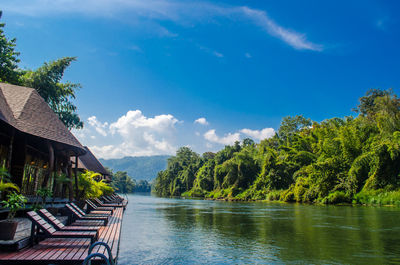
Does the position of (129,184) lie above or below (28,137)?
below

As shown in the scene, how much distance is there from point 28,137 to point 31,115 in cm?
131

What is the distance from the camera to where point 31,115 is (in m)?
10.8

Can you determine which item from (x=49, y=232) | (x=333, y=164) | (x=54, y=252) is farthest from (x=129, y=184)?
(x=54, y=252)

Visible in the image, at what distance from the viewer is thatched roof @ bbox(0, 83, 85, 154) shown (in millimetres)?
9719

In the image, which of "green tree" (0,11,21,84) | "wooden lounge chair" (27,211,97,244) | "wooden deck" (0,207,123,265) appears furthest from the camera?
"green tree" (0,11,21,84)

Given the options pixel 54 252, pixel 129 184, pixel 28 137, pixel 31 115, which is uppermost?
pixel 31 115

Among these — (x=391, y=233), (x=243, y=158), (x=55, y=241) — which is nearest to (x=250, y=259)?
(x=55, y=241)

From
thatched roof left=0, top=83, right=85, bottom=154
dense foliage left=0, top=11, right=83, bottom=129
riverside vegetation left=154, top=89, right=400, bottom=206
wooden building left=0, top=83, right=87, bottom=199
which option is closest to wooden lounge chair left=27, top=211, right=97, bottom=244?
wooden building left=0, top=83, right=87, bottom=199

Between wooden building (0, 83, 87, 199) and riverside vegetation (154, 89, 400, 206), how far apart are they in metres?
25.4

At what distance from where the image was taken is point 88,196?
16.5 m

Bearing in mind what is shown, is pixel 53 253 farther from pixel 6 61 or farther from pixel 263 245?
pixel 6 61

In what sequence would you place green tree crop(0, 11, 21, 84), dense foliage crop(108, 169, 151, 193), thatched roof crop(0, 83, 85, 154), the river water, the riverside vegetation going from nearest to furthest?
1. the river water
2. thatched roof crop(0, 83, 85, 154)
3. green tree crop(0, 11, 21, 84)
4. the riverside vegetation
5. dense foliage crop(108, 169, 151, 193)

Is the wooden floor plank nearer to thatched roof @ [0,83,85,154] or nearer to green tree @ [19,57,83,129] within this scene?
thatched roof @ [0,83,85,154]

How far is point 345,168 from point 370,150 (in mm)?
3413
